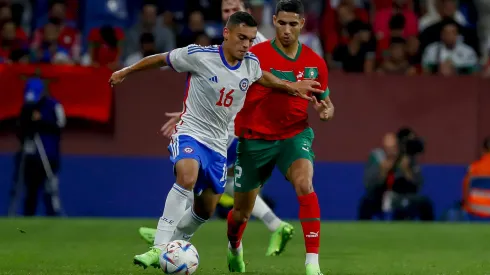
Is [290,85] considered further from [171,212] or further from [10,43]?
[10,43]

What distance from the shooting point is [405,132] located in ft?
Result: 58.6

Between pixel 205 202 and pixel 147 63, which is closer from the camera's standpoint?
pixel 147 63

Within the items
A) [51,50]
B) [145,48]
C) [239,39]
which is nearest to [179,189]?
[239,39]

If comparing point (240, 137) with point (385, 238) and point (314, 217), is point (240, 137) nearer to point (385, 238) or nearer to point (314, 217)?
point (314, 217)

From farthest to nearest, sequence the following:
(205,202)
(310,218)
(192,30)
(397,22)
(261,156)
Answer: (397,22), (192,30), (261,156), (205,202), (310,218)

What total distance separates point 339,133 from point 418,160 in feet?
4.42

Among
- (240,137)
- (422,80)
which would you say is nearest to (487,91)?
(422,80)

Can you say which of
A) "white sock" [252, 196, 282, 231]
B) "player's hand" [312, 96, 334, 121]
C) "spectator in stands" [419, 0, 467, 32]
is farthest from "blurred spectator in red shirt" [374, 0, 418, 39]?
"player's hand" [312, 96, 334, 121]

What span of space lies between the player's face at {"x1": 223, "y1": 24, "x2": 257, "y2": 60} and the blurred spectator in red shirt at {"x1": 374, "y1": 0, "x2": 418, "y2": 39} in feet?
35.1

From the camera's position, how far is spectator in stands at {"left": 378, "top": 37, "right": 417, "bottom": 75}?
1866cm

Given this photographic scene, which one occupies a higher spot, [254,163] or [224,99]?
[224,99]

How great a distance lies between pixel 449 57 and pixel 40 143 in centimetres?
683

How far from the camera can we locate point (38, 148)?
1781 centimetres

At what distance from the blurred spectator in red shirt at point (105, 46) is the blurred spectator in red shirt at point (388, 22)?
444cm
